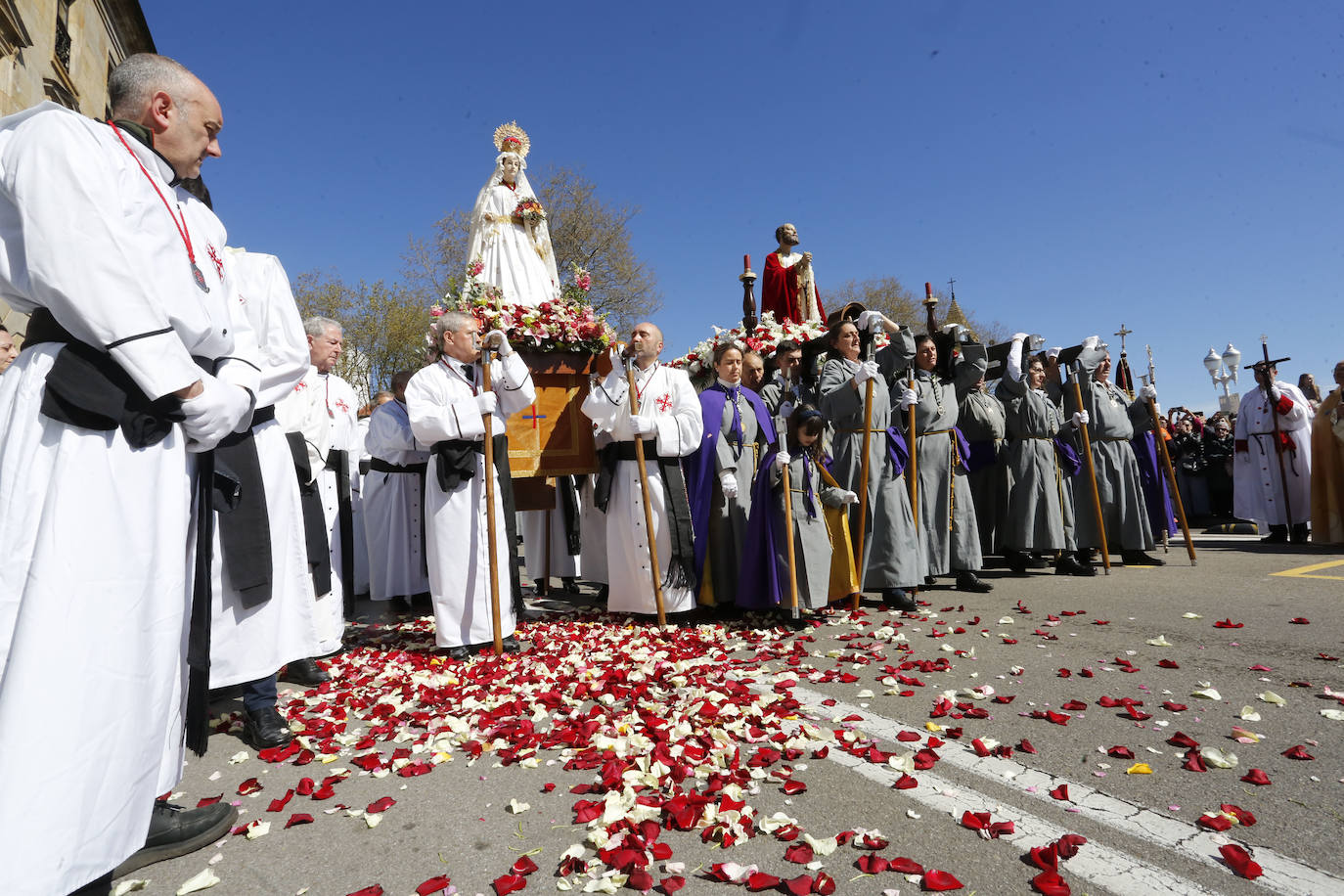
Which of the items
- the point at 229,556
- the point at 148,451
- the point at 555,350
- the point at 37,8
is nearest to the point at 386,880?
the point at 148,451

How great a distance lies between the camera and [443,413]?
4746 millimetres

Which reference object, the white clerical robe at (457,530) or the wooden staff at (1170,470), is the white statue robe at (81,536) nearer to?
the white clerical robe at (457,530)

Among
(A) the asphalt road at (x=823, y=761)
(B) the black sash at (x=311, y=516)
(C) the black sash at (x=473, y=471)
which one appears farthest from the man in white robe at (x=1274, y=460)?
(B) the black sash at (x=311, y=516)

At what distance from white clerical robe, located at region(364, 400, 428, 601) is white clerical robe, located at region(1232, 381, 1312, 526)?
1097 centimetres

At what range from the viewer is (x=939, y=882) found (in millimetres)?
1957

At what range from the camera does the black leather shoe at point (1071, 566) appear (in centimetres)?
722

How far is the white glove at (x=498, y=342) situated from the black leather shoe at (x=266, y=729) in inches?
106

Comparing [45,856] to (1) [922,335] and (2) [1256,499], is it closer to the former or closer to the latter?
(1) [922,335]

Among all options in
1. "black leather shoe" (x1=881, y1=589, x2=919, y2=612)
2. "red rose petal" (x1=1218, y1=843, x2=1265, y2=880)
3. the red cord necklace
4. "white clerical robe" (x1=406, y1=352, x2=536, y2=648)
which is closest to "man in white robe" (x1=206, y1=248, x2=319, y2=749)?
the red cord necklace

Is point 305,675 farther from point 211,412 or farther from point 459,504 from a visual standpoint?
point 211,412

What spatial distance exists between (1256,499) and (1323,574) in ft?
12.9

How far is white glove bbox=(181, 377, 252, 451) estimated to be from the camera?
1.90 metres

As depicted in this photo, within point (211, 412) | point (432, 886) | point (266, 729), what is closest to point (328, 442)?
point (266, 729)

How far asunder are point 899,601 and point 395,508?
4.88 meters
